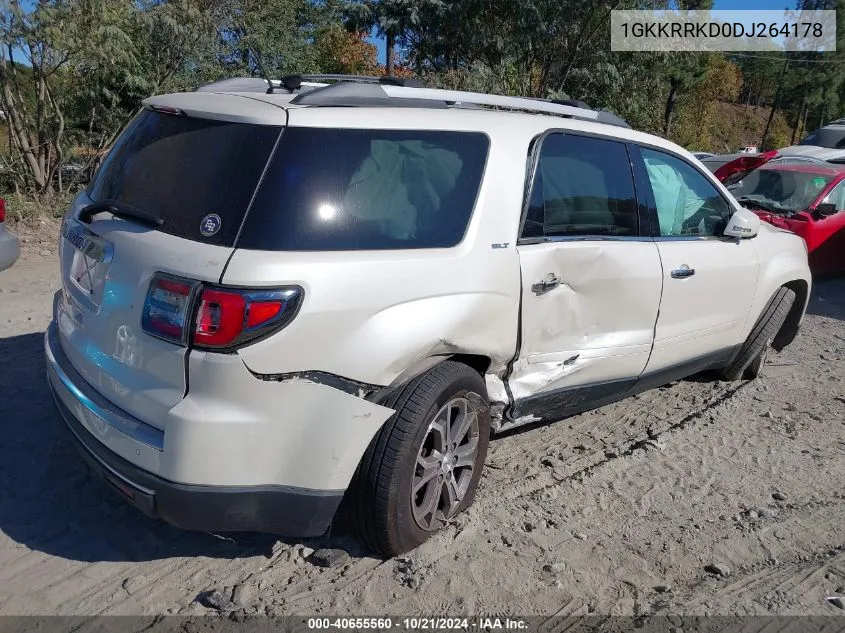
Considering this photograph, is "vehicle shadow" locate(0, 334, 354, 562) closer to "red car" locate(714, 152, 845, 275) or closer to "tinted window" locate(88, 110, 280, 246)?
"tinted window" locate(88, 110, 280, 246)

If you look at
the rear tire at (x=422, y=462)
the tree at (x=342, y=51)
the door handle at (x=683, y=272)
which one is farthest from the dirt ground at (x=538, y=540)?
the tree at (x=342, y=51)

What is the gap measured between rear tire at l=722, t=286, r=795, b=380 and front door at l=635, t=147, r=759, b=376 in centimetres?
30

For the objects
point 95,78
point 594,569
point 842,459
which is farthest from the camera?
point 95,78

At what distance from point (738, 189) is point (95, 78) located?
8902mm

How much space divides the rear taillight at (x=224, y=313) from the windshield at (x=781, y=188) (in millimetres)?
7791

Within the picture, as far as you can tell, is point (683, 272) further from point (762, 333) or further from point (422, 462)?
point (422, 462)

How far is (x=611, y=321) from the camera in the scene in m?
3.72

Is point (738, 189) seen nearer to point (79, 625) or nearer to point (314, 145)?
point (314, 145)

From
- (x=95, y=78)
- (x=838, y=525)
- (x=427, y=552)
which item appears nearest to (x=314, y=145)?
(x=427, y=552)

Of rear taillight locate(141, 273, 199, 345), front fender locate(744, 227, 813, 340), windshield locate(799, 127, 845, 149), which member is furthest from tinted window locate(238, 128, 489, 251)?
windshield locate(799, 127, 845, 149)

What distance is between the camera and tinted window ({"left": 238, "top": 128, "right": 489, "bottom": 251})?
253cm

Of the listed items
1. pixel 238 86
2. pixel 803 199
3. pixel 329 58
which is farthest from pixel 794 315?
pixel 329 58

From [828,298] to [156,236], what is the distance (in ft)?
26.2

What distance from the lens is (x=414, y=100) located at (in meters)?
3.04
